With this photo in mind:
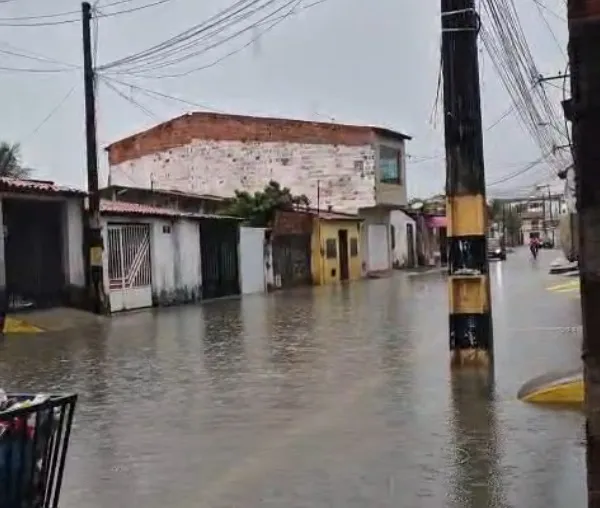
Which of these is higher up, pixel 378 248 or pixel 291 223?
pixel 291 223

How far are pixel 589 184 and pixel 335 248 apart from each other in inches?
1678

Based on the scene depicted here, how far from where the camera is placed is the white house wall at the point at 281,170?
5025 centimetres

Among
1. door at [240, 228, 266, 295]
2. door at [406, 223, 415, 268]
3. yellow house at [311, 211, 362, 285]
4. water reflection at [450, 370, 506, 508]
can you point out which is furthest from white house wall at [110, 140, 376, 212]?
water reflection at [450, 370, 506, 508]

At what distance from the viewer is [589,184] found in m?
3.05

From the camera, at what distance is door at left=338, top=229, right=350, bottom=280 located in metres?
46.6

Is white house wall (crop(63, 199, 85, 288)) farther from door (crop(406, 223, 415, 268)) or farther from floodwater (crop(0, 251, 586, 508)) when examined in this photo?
door (crop(406, 223, 415, 268))

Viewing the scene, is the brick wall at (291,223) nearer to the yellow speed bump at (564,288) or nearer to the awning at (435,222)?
the yellow speed bump at (564,288)

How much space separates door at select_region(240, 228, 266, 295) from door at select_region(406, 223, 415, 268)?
24399 mm

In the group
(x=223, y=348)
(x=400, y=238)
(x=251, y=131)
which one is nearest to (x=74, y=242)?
(x=223, y=348)

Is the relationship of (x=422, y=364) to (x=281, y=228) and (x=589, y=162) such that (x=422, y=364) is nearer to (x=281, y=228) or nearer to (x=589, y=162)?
(x=589, y=162)

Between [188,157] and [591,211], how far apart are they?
49.1m

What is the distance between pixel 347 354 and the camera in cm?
1380

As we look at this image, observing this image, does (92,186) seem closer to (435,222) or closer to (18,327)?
(18,327)

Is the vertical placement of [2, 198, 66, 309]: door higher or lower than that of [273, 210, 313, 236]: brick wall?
lower
